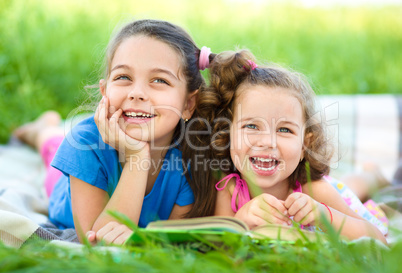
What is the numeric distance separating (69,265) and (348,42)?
4719 millimetres

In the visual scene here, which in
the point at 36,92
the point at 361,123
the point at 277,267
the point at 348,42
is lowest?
the point at 277,267

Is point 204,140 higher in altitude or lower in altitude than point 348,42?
lower

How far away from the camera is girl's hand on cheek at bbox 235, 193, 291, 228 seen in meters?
1.60

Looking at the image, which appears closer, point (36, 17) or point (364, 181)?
point (364, 181)

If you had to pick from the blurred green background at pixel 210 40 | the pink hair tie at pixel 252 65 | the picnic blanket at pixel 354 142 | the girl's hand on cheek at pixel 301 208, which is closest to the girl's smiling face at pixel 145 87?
the pink hair tie at pixel 252 65

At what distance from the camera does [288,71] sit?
1.98 metres

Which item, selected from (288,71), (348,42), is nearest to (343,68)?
(348,42)

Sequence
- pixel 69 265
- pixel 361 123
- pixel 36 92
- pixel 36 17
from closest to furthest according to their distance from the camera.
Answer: pixel 69 265
pixel 361 123
pixel 36 92
pixel 36 17

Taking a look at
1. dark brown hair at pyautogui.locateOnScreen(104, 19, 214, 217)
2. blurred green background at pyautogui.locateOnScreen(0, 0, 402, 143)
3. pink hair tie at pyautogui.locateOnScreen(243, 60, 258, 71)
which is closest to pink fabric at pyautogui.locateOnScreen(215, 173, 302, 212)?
dark brown hair at pyautogui.locateOnScreen(104, 19, 214, 217)

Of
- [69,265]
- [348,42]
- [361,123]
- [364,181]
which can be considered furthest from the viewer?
[348,42]

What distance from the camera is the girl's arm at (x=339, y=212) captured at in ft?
5.54

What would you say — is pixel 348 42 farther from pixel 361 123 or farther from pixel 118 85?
pixel 118 85

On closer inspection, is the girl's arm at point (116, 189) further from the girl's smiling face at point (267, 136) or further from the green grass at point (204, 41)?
the green grass at point (204, 41)

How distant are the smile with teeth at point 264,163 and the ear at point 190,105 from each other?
16.4 inches
